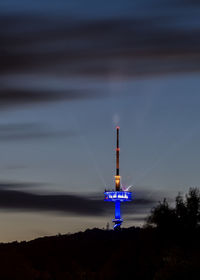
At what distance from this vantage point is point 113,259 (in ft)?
350

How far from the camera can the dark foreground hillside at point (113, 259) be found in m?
88.6

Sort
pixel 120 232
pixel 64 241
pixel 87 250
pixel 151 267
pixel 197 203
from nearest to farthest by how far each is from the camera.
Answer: pixel 151 267 → pixel 197 203 → pixel 87 250 → pixel 64 241 → pixel 120 232

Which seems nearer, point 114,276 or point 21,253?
point 114,276

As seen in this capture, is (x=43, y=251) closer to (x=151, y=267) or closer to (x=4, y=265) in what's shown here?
(x=4, y=265)

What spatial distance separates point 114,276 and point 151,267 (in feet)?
15.4

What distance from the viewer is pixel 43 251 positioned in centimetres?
14038

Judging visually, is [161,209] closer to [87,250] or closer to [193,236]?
[193,236]

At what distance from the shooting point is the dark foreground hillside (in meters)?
88.6

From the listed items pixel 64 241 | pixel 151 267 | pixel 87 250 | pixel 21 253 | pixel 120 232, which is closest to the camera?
pixel 151 267

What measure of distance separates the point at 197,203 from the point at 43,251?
38815 mm

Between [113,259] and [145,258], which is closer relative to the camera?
[145,258]

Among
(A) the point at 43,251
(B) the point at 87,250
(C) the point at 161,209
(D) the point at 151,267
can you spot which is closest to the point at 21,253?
(A) the point at 43,251

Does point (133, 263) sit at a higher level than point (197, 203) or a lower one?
lower

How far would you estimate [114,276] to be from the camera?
9600cm
